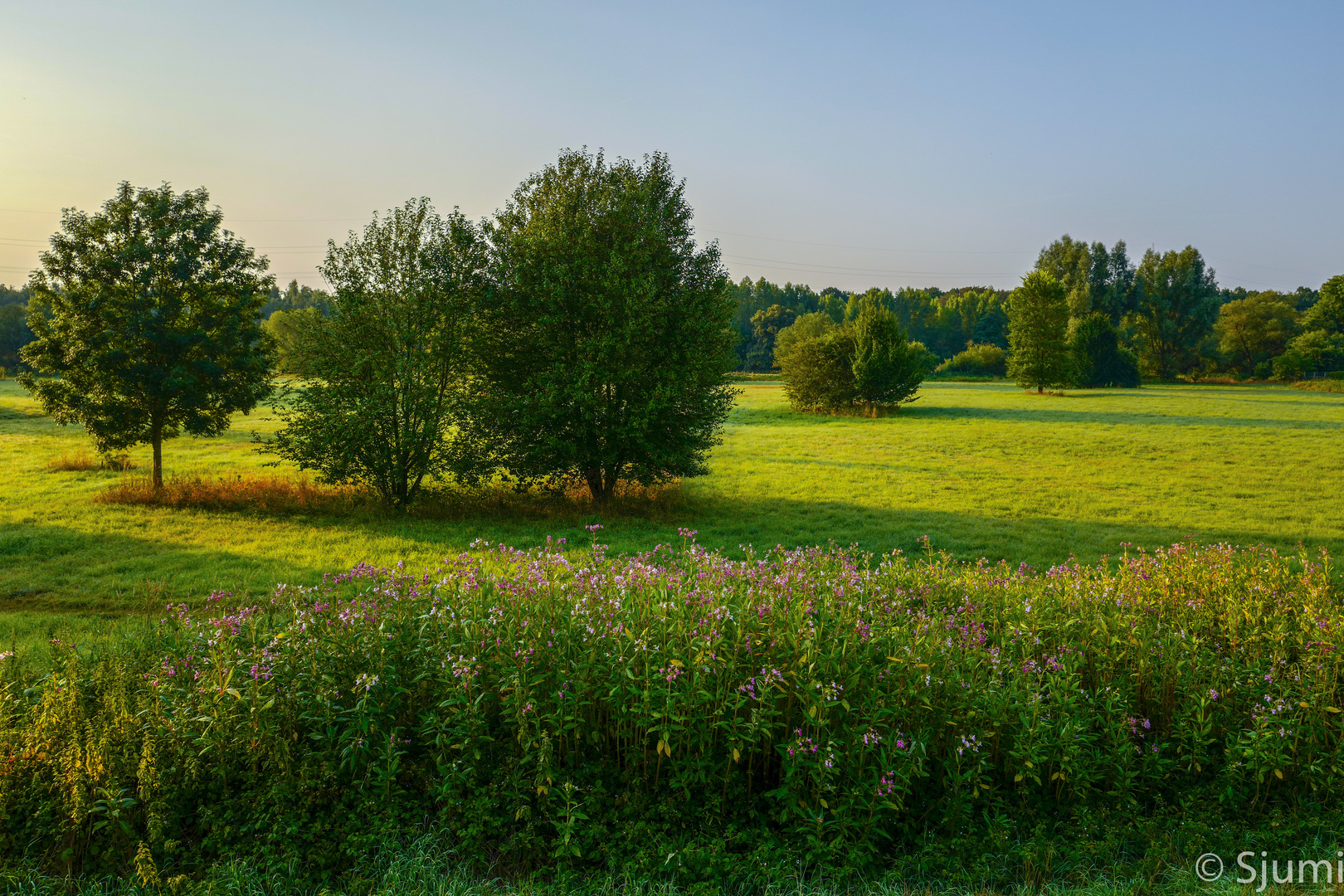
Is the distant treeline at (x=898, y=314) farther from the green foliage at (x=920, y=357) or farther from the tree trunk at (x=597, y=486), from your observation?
the tree trunk at (x=597, y=486)

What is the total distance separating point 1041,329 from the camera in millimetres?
59094

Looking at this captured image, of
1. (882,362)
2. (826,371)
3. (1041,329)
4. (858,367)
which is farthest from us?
(1041,329)

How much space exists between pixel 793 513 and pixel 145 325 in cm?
1601

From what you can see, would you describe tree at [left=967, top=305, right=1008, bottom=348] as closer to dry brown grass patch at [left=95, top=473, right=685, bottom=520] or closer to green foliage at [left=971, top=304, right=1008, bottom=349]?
green foliage at [left=971, top=304, right=1008, bottom=349]

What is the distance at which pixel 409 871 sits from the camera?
376 cm

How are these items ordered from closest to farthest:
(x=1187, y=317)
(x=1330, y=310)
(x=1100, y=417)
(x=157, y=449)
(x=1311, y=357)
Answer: (x=157, y=449) < (x=1100, y=417) < (x=1311, y=357) < (x=1330, y=310) < (x=1187, y=317)

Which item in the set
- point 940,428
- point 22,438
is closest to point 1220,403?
point 940,428

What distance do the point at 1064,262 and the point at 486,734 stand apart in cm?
11669

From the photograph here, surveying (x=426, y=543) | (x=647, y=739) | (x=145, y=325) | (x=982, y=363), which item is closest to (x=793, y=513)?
(x=426, y=543)

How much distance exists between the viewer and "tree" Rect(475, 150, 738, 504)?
1467cm

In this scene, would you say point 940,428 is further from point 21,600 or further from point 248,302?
point 21,600

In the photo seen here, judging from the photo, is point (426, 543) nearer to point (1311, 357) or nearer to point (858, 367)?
point (858, 367)

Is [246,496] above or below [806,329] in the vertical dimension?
below

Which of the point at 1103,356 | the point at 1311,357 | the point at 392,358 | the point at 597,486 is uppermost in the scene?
the point at 1311,357
